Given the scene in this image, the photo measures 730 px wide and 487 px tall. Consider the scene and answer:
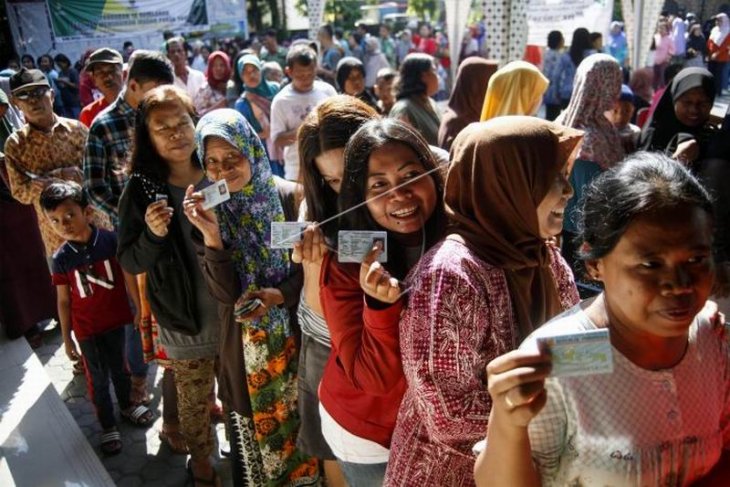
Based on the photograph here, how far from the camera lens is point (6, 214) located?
4.49 m

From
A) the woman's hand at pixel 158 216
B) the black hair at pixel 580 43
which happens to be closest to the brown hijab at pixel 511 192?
the woman's hand at pixel 158 216

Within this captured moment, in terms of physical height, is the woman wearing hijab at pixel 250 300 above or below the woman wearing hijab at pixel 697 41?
below

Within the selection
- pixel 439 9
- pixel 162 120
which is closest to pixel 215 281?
pixel 162 120

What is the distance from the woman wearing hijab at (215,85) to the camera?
638 centimetres

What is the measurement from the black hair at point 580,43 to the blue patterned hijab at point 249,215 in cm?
620

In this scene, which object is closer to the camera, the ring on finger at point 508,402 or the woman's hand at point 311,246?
the ring on finger at point 508,402

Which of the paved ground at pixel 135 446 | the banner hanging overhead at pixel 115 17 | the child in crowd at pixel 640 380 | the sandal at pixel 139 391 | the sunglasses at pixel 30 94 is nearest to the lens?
the child in crowd at pixel 640 380

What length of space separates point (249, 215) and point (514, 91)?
83.3 inches

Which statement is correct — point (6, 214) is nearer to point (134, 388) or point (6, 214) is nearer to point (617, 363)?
point (134, 388)

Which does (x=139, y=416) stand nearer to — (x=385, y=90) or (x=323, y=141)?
(x=323, y=141)

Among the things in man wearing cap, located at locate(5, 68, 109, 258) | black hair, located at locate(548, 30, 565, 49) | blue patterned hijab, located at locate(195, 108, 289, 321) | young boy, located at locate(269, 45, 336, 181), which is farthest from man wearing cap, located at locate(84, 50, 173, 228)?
black hair, located at locate(548, 30, 565, 49)

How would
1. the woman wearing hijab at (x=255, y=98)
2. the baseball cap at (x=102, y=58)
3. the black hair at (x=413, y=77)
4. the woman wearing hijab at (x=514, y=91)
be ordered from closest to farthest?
the woman wearing hijab at (x=514, y=91) < the baseball cap at (x=102, y=58) < the black hair at (x=413, y=77) < the woman wearing hijab at (x=255, y=98)

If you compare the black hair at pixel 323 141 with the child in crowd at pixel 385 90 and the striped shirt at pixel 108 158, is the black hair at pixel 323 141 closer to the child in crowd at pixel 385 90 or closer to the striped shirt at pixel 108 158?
the striped shirt at pixel 108 158

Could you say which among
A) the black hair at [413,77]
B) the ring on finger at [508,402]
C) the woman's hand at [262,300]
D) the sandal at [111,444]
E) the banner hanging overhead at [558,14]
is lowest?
the sandal at [111,444]
